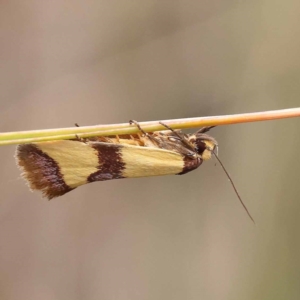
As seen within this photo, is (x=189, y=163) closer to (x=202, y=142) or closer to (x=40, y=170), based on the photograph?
(x=202, y=142)

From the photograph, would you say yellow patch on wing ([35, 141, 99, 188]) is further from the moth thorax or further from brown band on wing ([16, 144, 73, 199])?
the moth thorax

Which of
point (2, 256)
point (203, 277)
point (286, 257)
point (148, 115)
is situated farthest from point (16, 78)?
point (286, 257)

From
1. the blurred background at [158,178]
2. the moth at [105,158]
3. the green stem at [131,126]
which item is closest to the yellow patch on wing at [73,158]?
the moth at [105,158]

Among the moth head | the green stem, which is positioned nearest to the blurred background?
the moth head

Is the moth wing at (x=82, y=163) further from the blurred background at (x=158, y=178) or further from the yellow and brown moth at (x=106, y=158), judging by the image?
the blurred background at (x=158, y=178)

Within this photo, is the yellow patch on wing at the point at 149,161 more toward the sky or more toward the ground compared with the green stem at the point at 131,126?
more toward the ground

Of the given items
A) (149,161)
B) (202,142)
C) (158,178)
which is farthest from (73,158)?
(158,178)
